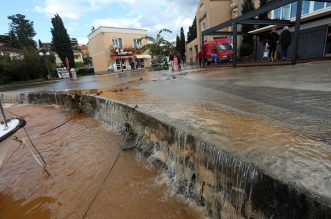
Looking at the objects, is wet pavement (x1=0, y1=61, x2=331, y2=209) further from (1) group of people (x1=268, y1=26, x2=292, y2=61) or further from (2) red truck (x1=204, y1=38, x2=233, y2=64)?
(2) red truck (x1=204, y1=38, x2=233, y2=64)

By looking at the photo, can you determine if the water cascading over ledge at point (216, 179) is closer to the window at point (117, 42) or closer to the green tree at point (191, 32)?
the window at point (117, 42)

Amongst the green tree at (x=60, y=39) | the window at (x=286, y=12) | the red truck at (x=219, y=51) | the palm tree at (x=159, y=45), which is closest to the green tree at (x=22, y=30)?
the green tree at (x=60, y=39)

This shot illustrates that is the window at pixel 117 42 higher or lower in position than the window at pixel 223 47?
higher

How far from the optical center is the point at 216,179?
7.41 feet

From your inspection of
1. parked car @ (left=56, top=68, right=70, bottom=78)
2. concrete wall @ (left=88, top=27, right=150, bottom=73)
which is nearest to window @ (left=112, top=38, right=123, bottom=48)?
concrete wall @ (left=88, top=27, right=150, bottom=73)

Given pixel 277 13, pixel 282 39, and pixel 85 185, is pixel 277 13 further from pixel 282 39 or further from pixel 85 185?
pixel 85 185

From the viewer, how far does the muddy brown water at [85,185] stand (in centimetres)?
281

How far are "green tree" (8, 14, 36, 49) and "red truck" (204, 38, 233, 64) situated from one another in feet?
211

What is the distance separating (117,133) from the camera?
18.4 feet

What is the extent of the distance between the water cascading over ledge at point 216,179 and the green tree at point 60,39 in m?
44.7

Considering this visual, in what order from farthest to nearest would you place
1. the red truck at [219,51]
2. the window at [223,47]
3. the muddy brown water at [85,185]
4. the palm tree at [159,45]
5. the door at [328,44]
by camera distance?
the palm tree at [159,45] < the window at [223,47] < the red truck at [219,51] < the door at [328,44] < the muddy brown water at [85,185]

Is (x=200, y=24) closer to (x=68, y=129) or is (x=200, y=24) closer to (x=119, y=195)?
(x=68, y=129)

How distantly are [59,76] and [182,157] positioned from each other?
3353 centimetres

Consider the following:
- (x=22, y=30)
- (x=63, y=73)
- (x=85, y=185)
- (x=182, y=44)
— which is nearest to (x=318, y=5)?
(x=85, y=185)
